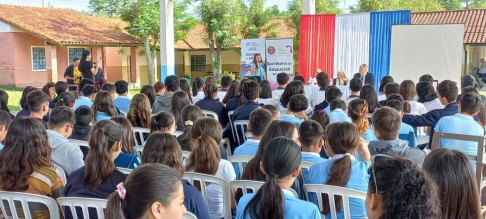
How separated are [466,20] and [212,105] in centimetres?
1801

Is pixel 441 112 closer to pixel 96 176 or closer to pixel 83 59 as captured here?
pixel 96 176

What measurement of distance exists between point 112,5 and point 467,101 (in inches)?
699

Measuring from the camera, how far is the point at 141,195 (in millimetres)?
1859

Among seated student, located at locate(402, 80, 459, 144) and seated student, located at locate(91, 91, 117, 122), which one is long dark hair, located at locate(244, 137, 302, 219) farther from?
seated student, located at locate(91, 91, 117, 122)

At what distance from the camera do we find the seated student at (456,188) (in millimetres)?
1947

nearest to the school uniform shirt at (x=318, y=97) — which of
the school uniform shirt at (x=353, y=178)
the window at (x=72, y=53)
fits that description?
the school uniform shirt at (x=353, y=178)

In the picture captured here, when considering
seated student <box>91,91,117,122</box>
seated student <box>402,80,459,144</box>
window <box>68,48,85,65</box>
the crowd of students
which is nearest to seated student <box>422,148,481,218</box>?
the crowd of students

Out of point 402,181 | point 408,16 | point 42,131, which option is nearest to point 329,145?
point 402,181

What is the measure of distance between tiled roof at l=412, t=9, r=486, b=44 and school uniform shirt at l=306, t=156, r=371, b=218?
1804 centimetres

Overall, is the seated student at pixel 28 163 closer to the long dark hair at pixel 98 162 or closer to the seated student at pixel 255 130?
the long dark hair at pixel 98 162

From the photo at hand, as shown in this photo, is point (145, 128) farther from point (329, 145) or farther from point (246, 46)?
point (246, 46)

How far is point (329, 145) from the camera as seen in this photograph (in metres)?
3.06

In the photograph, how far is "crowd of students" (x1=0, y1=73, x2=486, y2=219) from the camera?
1836 mm

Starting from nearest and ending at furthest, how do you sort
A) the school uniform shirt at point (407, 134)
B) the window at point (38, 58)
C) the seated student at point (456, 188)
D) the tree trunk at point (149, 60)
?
the seated student at point (456, 188), the school uniform shirt at point (407, 134), the window at point (38, 58), the tree trunk at point (149, 60)
